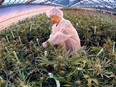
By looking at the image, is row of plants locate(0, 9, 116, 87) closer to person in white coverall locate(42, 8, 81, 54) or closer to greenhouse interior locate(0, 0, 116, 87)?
greenhouse interior locate(0, 0, 116, 87)

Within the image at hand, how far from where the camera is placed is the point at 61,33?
3697 millimetres

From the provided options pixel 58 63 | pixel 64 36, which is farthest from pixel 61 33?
pixel 58 63

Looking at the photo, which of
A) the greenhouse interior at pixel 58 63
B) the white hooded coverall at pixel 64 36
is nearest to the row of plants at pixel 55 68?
the greenhouse interior at pixel 58 63

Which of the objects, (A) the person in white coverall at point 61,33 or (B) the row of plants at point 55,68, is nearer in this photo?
(B) the row of plants at point 55,68

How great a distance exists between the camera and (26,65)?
9.86 ft

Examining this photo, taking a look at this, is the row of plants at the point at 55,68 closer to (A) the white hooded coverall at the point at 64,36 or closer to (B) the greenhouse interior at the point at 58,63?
(B) the greenhouse interior at the point at 58,63

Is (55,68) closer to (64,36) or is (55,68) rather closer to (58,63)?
(58,63)

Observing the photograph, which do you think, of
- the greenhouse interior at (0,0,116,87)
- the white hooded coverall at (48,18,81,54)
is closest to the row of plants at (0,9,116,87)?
the greenhouse interior at (0,0,116,87)

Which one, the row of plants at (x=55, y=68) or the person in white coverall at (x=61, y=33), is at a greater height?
the person in white coverall at (x=61, y=33)

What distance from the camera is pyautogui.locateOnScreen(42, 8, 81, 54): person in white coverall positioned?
3666mm

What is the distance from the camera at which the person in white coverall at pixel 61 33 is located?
3666 mm

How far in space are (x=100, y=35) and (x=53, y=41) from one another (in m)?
1.84

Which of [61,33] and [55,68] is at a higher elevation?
[61,33]

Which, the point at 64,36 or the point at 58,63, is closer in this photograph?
the point at 58,63
